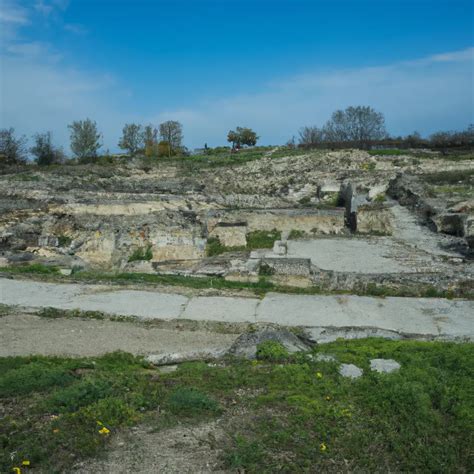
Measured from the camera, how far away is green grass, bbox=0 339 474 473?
13.2 ft

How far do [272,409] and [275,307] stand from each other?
178 inches

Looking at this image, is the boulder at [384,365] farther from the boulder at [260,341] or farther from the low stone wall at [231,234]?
the low stone wall at [231,234]

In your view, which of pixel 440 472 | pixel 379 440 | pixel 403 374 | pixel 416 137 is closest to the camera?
pixel 440 472

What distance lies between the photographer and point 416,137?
3894 cm

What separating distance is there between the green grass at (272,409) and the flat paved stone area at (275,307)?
96.2 inches

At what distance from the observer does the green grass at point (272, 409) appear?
4020 millimetres

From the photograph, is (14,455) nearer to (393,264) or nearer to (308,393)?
(308,393)

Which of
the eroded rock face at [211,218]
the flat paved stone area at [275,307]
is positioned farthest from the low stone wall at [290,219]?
the flat paved stone area at [275,307]

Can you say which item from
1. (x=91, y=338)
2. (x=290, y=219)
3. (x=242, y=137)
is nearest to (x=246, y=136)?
(x=242, y=137)

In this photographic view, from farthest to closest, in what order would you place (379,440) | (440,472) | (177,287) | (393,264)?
(393,264)
(177,287)
(379,440)
(440,472)

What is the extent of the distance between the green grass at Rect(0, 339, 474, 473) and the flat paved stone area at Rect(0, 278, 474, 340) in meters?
2.44

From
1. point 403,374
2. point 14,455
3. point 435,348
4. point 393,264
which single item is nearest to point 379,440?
point 403,374

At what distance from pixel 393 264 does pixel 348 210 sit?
26.0ft

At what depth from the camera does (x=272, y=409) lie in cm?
477
